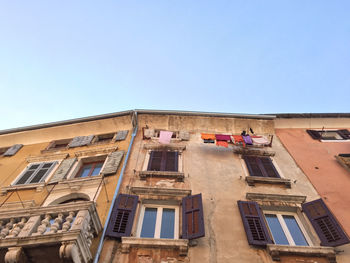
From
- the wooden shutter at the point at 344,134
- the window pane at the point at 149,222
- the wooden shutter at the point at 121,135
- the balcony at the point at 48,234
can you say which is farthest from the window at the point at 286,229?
the wooden shutter at the point at 344,134

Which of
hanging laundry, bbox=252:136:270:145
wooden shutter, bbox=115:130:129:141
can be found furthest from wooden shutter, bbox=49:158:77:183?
hanging laundry, bbox=252:136:270:145

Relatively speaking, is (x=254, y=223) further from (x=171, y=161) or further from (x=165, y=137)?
(x=165, y=137)

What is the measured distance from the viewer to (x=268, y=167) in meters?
12.2

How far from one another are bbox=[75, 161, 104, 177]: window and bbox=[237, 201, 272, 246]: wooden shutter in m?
6.46

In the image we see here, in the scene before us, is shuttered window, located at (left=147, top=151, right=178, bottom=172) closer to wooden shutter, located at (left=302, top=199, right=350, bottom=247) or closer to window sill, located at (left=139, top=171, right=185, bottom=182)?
window sill, located at (left=139, top=171, right=185, bottom=182)

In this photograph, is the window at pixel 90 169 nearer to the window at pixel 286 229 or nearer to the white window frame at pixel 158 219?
the white window frame at pixel 158 219

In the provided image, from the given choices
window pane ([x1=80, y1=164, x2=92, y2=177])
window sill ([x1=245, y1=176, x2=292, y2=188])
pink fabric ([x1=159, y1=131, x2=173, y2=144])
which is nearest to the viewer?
window sill ([x1=245, y1=176, x2=292, y2=188])

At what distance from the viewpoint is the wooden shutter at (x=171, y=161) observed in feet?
38.7

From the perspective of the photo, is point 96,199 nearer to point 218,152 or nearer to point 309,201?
point 218,152

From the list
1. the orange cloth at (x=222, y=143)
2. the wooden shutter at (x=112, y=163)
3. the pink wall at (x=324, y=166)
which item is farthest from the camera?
the orange cloth at (x=222, y=143)

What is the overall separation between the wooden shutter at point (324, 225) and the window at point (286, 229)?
49 centimetres

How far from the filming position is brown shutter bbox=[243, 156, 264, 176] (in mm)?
11738

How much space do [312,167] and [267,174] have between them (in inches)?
92.5

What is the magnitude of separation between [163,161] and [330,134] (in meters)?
10.1
